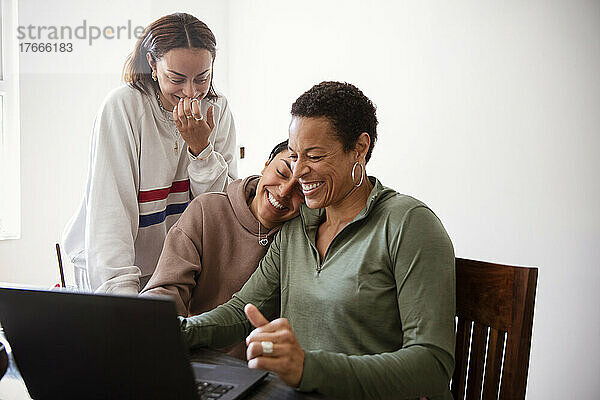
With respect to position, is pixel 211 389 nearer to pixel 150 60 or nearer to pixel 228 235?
pixel 228 235

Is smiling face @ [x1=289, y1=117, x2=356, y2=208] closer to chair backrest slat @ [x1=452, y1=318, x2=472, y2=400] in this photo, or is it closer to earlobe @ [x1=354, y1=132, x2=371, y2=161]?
earlobe @ [x1=354, y1=132, x2=371, y2=161]

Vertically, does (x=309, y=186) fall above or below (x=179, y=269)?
above

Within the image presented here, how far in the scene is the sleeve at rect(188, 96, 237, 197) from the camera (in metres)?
1.87

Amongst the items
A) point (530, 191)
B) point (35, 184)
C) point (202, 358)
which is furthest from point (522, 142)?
point (35, 184)

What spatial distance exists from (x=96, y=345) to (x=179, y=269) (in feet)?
2.08

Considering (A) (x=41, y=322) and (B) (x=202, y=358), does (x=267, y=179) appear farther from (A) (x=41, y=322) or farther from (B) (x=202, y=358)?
(A) (x=41, y=322)

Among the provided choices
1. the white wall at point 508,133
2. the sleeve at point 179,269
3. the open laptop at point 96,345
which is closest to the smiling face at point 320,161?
the sleeve at point 179,269

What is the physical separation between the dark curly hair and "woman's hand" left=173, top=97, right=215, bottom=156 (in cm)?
49

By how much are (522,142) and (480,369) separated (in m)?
1.46

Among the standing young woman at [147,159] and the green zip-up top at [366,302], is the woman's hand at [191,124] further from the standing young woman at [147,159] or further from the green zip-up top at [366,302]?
the green zip-up top at [366,302]

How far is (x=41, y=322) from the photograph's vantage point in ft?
2.87

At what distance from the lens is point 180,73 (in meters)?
1.83

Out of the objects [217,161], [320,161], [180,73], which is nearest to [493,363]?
[320,161]

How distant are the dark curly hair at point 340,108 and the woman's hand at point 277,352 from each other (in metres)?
0.53
